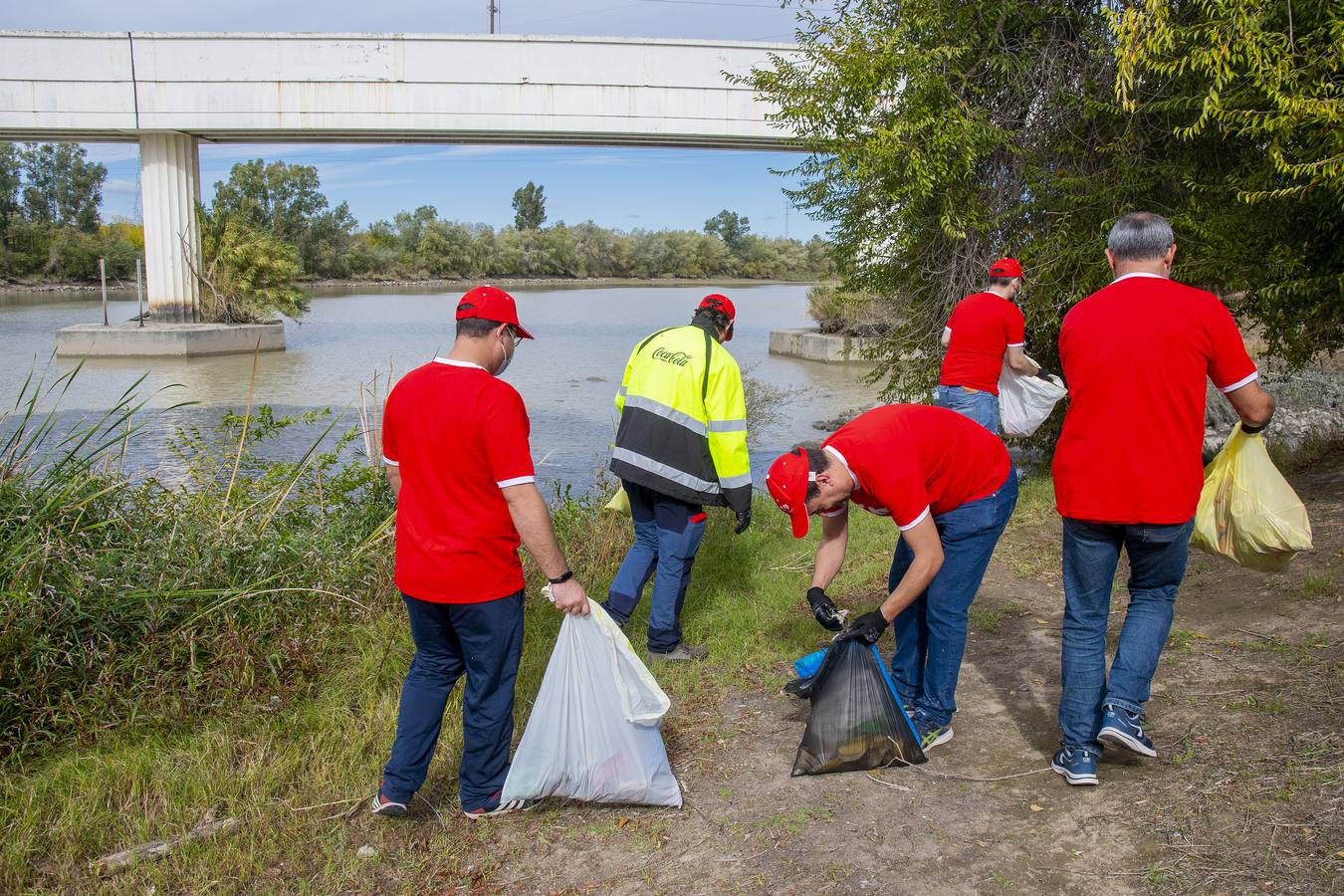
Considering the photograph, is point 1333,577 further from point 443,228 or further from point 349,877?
point 443,228

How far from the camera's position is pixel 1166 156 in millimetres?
8742

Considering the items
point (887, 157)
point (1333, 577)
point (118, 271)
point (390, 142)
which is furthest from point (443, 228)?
point (1333, 577)

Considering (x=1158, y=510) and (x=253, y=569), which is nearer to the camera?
(x=1158, y=510)

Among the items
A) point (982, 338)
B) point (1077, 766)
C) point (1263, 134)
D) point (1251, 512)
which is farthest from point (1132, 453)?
point (1263, 134)

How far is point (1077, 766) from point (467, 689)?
7.01ft

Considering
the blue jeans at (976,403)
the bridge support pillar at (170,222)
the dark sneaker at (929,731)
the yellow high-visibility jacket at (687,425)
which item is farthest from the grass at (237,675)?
the bridge support pillar at (170,222)

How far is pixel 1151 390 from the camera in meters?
3.23

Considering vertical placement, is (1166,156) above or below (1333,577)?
above

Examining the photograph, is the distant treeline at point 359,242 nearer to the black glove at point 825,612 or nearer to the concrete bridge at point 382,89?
the concrete bridge at point 382,89

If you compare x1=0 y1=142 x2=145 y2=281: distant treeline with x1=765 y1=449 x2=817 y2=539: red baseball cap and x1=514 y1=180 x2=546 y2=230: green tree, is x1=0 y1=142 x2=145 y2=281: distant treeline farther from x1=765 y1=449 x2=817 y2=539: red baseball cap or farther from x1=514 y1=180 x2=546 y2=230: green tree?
x1=765 y1=449 x2=817 y2=539: red baseball cap

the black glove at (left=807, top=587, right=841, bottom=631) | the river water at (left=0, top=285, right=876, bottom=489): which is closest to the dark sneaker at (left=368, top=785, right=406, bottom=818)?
the black glove at (left=807, top=587, right=841, bottom=631)

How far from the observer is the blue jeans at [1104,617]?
3.40 meters

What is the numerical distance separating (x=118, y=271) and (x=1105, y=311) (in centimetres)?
7150

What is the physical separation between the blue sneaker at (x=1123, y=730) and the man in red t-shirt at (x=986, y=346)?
3005 mm
